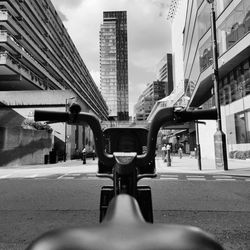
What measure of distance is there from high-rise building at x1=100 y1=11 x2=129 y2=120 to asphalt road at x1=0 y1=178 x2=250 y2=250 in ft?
512

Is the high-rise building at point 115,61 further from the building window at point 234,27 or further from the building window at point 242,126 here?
the building window at point 242,126

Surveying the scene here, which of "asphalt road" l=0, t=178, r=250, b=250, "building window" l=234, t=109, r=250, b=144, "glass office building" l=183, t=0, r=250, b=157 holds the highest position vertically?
"glass office building" l=183, t=0, r=250, b=157

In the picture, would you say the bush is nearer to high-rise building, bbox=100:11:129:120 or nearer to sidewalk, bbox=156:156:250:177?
sidewalk, bbox=156:156:250:177

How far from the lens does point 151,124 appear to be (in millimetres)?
1923

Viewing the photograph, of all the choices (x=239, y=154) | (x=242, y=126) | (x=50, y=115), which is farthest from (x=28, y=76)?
(x=50, y=115)

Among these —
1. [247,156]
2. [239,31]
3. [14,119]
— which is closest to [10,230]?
[247,156]

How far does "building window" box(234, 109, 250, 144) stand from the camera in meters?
24.7

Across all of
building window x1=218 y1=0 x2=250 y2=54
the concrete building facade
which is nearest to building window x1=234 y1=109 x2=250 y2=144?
building window x1=218 y1=0 x2=250 y2=54

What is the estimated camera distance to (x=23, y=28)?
48344 millimetres

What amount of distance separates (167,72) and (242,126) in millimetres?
140036

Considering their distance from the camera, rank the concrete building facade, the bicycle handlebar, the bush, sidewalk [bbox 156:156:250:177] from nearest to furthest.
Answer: the bicycle handlebar, sidewalk [bbox 156:156:250:177], the bush, the concrete building facade

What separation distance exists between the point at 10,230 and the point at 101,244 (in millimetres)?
4801

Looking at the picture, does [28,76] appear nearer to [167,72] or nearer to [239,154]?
[239,154]

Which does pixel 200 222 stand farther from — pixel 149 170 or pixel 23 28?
pixel 23 28
